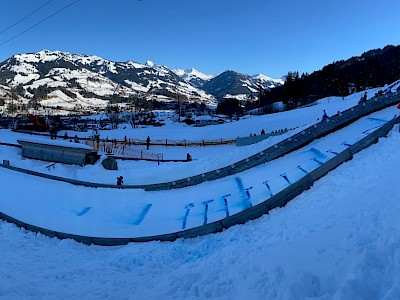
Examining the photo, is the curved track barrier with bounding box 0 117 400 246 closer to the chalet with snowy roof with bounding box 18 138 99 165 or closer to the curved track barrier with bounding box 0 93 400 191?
the curved track barrier with bounding box 0 93 400 191

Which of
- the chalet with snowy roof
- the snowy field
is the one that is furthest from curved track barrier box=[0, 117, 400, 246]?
the chalet with snowy roof

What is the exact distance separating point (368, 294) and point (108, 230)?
35.1ft

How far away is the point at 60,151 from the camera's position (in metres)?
28.0

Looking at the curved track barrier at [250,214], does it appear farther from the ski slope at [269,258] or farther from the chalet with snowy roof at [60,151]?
the chalet with snowy roof at [60,151]

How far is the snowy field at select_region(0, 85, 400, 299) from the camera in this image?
5.65m

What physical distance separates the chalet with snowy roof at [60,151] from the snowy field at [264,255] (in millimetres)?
12826

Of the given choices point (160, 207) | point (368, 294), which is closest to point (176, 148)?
point (160, 207)

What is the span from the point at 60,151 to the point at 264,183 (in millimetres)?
20271

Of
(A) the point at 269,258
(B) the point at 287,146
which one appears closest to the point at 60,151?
(B) the point at 287,146

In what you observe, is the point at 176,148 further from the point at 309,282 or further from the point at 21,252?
the point at 309,282

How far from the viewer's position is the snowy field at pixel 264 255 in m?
5.65

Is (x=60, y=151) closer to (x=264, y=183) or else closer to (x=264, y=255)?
(x=264, y=183)

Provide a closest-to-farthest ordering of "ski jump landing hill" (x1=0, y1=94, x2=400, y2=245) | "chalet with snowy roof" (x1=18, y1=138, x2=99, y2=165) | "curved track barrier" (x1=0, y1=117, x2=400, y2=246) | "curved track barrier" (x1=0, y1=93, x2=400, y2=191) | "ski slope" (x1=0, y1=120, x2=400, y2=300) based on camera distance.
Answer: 1. "ski slope" (x1=0, y1=120, x2=400, y2=300)
2. "curved track barrier" (x1=0, y1=117, x2=400, y2=246)
3. "ski jump landing hill" (x1=0, y1=94, x2=400, y2=245)
4. "curved track barrier" (x1=0, y1=93, x2=400, y2=191)
5. "chalet with snowy roof" (x1=18, y1=138, x2=99, y2=165)

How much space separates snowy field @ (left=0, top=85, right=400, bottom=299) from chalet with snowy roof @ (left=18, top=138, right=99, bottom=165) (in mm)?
12826
